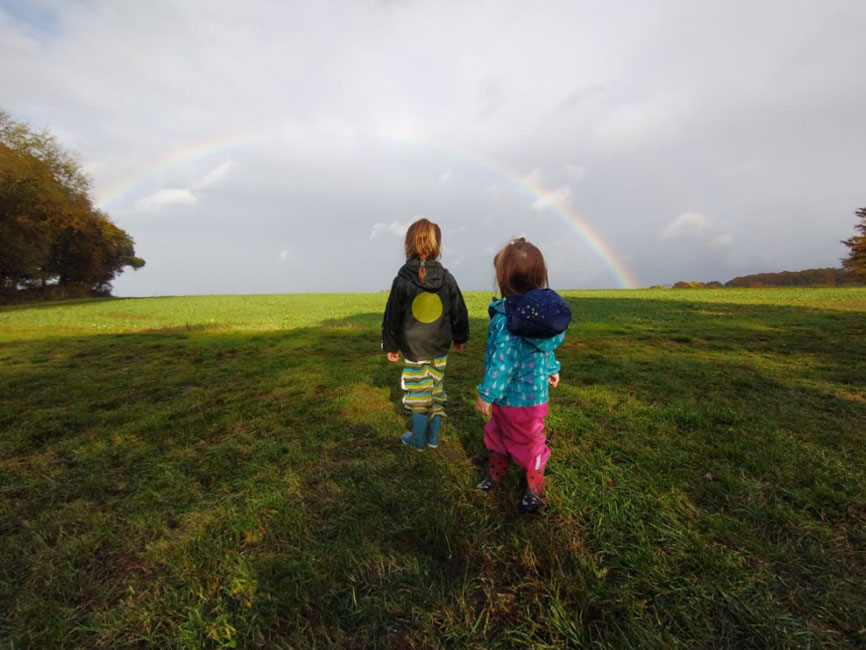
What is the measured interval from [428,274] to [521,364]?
4.51 feet

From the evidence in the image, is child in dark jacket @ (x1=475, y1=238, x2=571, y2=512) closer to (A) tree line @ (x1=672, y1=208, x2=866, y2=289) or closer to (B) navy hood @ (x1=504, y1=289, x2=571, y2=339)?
(B) navy hood @ (x1=504, y1=289, x2=571, y2=339)

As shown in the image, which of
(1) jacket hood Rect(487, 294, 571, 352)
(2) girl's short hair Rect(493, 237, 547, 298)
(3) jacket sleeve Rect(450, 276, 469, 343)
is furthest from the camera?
(3) jacket sleeve Rect(450, 276, 469, 343)

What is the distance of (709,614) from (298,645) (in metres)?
2.19

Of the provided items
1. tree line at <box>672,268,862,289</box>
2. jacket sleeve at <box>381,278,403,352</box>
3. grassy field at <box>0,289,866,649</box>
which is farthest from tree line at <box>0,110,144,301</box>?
tree line at <box>672,268,862,289</box>

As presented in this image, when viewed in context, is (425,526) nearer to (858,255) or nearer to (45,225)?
(45,225)

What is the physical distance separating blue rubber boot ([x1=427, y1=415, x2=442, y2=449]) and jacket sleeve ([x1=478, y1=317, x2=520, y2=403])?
120cm

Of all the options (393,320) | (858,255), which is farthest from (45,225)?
(858,255)

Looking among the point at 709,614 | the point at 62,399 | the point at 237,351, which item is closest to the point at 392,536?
the point at 709,614

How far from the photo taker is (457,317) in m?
3.97

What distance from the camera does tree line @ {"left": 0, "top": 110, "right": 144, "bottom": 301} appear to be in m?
29.3

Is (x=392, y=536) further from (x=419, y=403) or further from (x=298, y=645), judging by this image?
(x=419, y=403)

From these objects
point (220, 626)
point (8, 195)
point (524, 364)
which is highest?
point (8, 195)

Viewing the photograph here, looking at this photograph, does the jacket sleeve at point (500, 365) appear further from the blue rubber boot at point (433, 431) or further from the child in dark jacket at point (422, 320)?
the blue rubber boot at point (433, 431)

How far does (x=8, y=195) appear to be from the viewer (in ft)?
94.9
